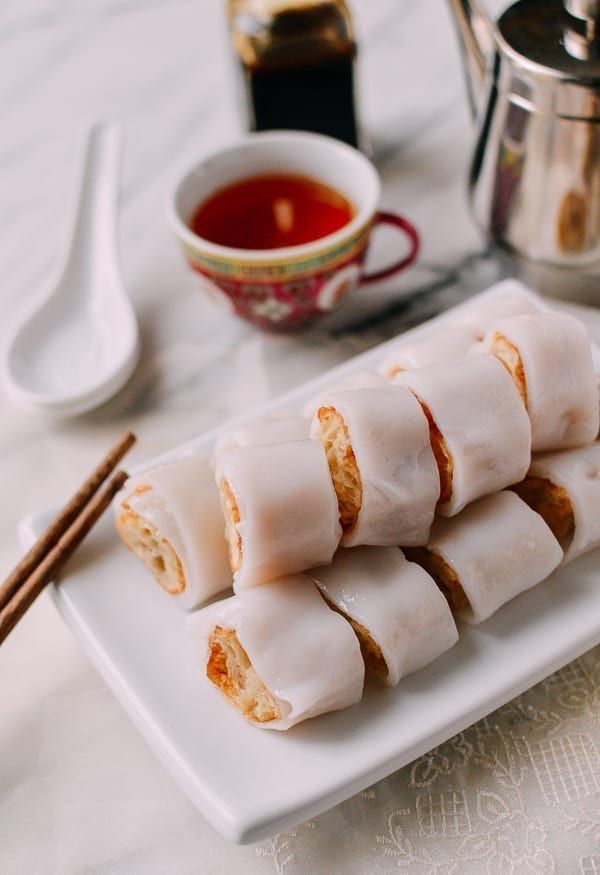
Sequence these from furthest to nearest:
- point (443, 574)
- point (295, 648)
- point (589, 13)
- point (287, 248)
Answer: point (287, 248), point (589, 13), point (443, 574), point (295, 648)

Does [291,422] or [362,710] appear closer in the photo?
[362,710]

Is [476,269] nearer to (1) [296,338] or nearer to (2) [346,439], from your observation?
(1) [296,338]

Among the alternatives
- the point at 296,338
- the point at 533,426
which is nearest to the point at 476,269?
the point at 296,338

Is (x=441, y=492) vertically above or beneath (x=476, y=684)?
above

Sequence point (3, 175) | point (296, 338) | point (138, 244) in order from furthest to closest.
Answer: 1. point (3, 175)
2. point (138, 244)
3. point (296, 338)

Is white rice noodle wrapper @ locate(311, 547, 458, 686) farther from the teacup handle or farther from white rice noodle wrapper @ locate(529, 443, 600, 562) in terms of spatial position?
the teacup handle

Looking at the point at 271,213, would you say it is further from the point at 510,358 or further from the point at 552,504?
the point at 552,504

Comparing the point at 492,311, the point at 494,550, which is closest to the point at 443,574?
the point at 494,550

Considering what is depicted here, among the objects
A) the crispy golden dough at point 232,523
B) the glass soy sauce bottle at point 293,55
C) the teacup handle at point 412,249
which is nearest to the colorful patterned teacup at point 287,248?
the teacup handle at point 412,249

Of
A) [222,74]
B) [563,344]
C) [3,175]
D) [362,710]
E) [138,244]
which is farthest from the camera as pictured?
[222,74]
